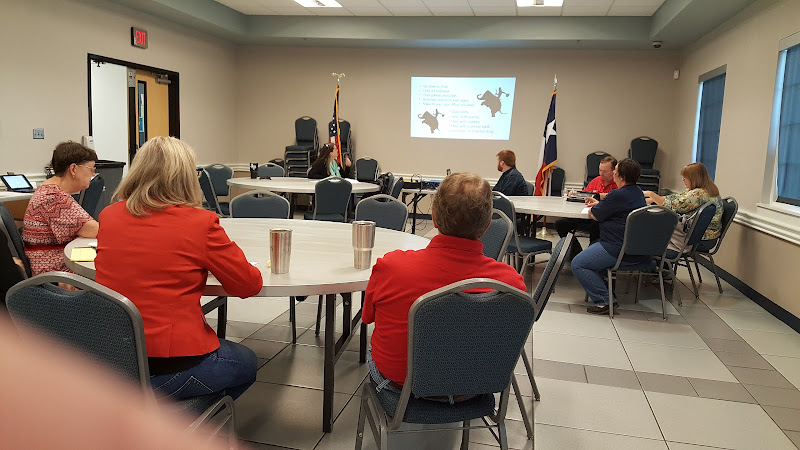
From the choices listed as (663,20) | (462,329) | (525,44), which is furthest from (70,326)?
(525,44)

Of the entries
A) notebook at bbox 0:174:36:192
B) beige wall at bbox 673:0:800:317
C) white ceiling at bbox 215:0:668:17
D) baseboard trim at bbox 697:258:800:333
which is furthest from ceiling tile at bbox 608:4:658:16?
notebook at bbox 0:174:36:192

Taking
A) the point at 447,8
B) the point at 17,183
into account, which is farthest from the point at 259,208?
the point at 447,8

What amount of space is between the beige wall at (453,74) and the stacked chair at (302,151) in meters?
0.23

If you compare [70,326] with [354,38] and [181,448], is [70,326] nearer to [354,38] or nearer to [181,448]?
[181,448]

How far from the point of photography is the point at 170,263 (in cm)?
A: 168

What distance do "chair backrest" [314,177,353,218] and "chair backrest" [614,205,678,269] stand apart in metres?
2.46

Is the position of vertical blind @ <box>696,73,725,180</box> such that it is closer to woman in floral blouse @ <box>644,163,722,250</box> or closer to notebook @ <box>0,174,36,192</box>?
A: woman in floral blouse @ <box>644,163,722,250</box>

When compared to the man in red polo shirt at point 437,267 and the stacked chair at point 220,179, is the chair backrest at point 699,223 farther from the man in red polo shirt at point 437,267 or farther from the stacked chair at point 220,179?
the stacked chair at point 220,179

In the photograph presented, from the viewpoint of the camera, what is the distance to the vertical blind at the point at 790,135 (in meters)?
4.47

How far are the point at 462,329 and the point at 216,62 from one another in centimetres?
858

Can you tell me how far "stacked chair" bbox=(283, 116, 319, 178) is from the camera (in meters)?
9.28

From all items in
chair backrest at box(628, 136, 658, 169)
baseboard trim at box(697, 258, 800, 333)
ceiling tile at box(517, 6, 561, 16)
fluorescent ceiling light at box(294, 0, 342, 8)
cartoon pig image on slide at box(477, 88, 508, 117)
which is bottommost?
baseboard trim at box(697, 258, 800, 333)

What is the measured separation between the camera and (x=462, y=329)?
5.29 feet

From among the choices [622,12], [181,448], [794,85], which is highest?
[622,12]
